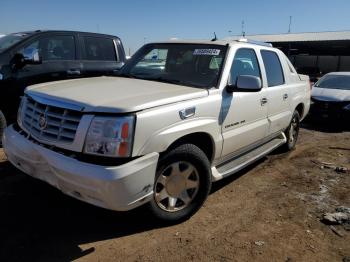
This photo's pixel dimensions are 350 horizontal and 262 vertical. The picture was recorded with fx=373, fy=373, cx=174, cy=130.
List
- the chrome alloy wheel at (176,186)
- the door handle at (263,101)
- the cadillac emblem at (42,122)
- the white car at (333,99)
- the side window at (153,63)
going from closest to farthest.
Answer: the cadillac emblem at (42,122)
the chrome alloy wheel at (176,186)
the side window at (153,63)
the door handle at (263,101)
the white car at (333,99)

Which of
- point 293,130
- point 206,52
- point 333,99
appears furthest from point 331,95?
point 206,52

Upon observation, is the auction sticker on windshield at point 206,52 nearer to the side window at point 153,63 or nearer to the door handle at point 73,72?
the side window at point 153,63

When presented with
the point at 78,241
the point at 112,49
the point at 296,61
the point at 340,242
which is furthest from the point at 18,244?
the point at 296,61

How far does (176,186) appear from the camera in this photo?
12.0 feet

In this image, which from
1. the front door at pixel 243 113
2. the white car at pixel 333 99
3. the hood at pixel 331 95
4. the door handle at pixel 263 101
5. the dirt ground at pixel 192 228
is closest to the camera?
the dirt ground at pixel 192 228

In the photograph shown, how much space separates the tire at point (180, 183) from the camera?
3.47 meters

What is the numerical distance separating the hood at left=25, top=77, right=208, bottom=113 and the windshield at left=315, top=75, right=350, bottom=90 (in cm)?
835

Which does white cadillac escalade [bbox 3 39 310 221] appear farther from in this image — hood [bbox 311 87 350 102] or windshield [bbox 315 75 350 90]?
windshield [bbox 315 75 350 90]

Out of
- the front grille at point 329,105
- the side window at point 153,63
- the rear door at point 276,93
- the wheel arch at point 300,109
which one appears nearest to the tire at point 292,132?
the wheel arch at point 300,109

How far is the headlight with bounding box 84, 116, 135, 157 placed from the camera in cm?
300

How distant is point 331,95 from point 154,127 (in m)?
8.26

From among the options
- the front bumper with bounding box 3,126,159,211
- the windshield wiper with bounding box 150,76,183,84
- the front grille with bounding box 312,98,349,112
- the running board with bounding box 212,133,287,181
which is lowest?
the front grille with bounding box 312,98,349,112

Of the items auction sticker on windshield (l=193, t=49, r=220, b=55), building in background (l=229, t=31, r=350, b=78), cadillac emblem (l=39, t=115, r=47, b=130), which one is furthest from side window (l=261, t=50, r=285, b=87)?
building in background (l=229, t=31, r=350, b=78)

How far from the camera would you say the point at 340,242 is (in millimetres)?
3586
